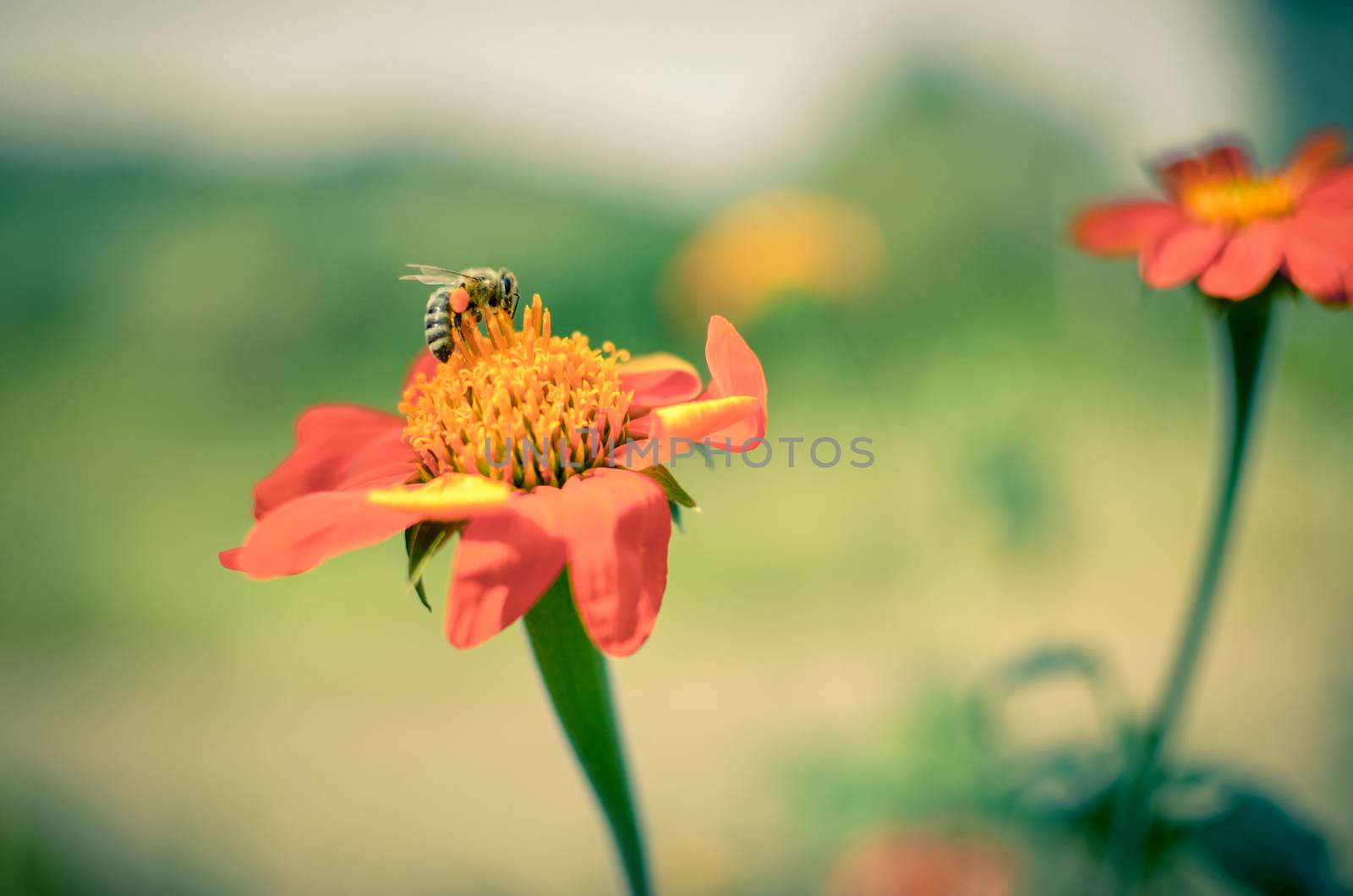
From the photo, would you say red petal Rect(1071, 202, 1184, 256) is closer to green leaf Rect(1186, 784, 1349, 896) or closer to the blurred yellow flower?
green leaf Rect(1186, 784, 1349, 896)

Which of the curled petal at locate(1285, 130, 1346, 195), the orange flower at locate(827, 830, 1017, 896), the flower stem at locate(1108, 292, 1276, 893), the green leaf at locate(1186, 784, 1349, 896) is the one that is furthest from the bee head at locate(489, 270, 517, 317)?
the orange flower at locate(827, 830, 1017, 896)

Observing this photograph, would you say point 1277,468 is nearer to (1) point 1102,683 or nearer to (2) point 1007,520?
(2) point 1007,520

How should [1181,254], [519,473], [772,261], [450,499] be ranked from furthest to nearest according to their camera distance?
1. [772,261]
2. [1181,254]
3. [519,473]
4. [450,499]

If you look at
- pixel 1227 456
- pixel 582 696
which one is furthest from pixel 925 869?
pixel 582 696

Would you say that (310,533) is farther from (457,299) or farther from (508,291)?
(508,291)

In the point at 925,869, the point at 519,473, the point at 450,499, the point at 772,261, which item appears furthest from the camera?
the point at 772,261

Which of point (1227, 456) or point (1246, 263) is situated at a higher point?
point (1246, 263)
